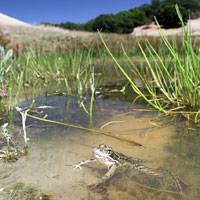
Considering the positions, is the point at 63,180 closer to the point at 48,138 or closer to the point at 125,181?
the point at 125,181

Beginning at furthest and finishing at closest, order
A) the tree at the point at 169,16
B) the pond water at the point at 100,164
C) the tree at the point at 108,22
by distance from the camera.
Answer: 1. the tree at the point at 108,22
2. the tree at the point at 169,16
3. the pond water at the point at 100,164

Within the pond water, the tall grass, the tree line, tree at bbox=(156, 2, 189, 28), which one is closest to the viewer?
the pond water

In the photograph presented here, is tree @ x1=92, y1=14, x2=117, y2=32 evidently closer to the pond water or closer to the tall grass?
the tall grass

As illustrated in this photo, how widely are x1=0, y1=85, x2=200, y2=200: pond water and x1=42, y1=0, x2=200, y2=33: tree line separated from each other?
37.3 m

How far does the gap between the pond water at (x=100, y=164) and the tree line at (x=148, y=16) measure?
37279mm

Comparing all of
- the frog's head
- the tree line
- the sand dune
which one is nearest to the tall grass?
the frog's head

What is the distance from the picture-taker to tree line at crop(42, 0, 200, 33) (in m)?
37.4

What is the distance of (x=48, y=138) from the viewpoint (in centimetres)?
149

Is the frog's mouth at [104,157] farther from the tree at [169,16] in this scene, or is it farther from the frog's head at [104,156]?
the tree at [169,16]

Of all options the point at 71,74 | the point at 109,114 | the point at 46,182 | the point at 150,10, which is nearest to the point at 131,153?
the point at 46,182

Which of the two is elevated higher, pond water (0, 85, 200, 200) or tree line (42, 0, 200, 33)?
tree line (42, 0, 200, 33)

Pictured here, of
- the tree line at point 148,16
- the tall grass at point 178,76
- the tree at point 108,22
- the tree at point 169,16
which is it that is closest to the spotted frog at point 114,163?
the tall grass at point 178,76

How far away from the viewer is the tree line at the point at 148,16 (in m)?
37.4

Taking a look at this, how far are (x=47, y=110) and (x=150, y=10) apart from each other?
50056mm
